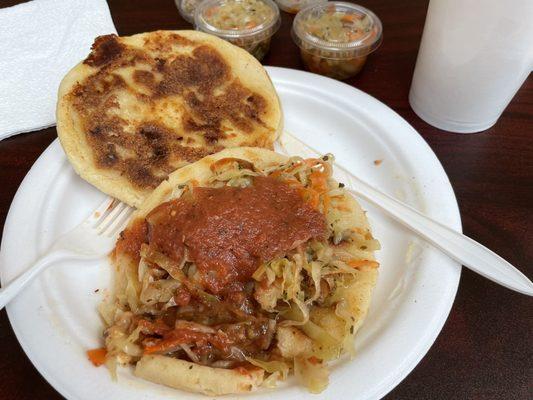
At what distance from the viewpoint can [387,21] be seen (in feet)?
10.1

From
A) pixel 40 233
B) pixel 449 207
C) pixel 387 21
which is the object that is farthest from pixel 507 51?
pixel 40 233

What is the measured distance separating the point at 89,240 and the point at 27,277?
0.28 metres

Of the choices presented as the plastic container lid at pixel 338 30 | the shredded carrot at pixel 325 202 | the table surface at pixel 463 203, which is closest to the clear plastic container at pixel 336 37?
the plastic container lid at pixel 338 30

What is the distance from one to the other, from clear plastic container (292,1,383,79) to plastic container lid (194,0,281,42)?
0.17m

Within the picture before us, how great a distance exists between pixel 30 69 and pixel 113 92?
827 millimetres

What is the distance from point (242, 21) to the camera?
9.02 ft

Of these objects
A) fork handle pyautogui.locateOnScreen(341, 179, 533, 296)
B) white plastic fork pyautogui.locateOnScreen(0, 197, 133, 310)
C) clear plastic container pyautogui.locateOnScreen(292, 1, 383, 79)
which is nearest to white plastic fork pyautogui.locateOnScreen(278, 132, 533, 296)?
fork handle pyautogui.locateOnScreen(341, 179, 533, 296)

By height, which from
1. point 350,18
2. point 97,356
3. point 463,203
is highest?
point 350,18

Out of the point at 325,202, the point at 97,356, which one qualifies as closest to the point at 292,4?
the point at 325,202

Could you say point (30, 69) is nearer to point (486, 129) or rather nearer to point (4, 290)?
point (4, 290)

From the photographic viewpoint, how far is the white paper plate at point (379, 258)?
56.2 inches

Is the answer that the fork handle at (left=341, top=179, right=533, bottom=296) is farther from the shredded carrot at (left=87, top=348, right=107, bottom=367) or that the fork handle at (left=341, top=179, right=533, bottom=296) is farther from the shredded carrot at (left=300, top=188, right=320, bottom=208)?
the shredded carrot at (left=87, top=348, right=107, bottom=367)

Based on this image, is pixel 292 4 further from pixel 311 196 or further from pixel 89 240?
pixel 89 240

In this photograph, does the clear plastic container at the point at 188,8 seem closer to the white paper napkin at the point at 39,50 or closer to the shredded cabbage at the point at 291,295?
the white paper napkin at the point at 39,50
